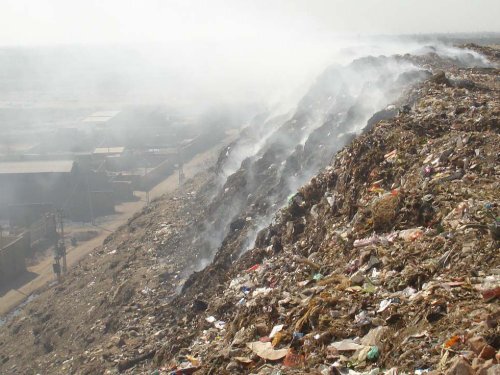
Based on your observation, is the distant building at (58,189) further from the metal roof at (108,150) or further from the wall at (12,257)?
the metal roof at (108,150)

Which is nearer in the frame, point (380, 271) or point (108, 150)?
point (380, 271)

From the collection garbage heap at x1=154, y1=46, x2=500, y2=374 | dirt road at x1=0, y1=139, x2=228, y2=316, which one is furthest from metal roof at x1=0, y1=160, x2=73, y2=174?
garbage heap at x1=154, y1=46, x2=500, y2=374

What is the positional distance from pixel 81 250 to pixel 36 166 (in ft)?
29.7

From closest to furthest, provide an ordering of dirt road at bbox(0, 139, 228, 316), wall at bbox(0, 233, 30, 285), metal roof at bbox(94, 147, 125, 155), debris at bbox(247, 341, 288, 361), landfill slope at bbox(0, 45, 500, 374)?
landfill slope at bbox(0, 45, 500, 374) → debris at bbox(247, 341, 288, 361) → dirt road at bbox(0, 139, 228, 316) → wall at bbox(0, 233, 30, 285) → metal roof at bbox(94, 147, 125, 155)

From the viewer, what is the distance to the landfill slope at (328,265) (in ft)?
13.4

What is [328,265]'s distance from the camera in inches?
237

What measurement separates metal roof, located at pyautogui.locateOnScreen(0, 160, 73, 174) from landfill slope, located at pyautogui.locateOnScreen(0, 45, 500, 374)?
10.9m

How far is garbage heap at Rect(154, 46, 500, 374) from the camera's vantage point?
12.5 ft

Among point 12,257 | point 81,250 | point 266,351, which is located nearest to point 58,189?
point 81,250

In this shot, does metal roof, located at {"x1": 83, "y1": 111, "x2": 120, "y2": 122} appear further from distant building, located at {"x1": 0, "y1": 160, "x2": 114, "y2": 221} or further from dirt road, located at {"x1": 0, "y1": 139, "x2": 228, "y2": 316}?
distant building, located at {"x1": 0, "y1": 160, "x2": 114, "y2": 221}

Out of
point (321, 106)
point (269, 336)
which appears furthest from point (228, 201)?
point (269, 336)

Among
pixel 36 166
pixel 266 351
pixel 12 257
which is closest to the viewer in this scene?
pixel 266 351

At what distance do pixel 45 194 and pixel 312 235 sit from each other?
20.4 metres

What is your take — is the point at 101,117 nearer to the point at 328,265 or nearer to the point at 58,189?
the point at 58,189
